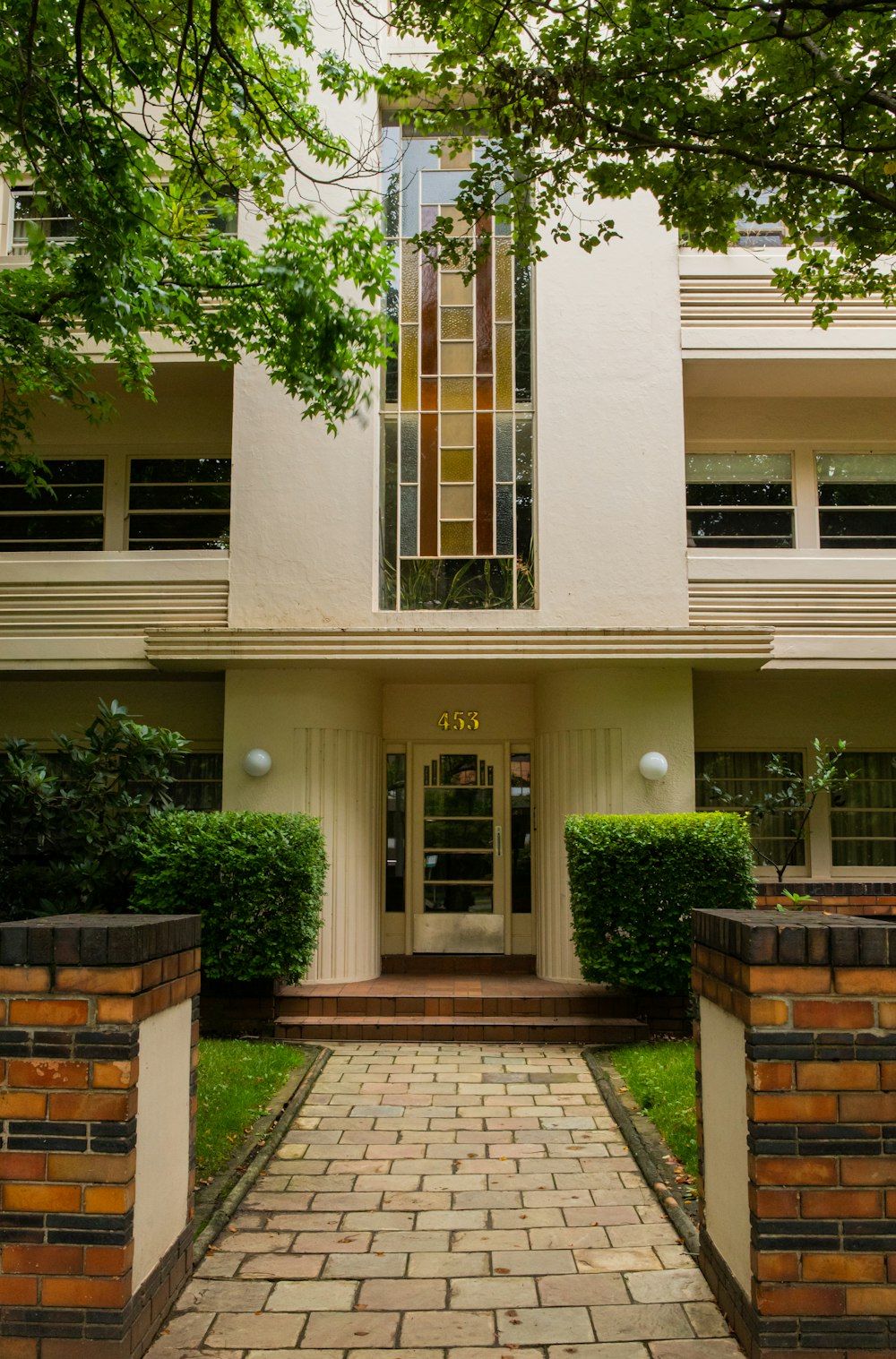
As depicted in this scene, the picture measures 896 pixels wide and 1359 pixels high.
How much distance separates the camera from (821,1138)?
340cm

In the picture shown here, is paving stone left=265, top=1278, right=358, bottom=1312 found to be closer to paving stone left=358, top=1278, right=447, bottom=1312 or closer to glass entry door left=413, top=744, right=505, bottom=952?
paving stone left=358, top=1278, right=447, bottom=1312

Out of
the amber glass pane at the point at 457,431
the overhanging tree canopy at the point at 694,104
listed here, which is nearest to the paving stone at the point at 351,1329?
the overhanging tree canopy at the point at 694,104

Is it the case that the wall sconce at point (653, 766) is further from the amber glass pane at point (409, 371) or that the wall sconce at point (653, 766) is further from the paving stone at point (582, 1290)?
the paving stone at point (582, 1290)

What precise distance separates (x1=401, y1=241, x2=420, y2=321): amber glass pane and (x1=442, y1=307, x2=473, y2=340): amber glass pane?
1.01 feet

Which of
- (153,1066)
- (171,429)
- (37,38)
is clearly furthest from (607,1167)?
(171,429)

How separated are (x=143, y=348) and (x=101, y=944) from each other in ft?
21.4

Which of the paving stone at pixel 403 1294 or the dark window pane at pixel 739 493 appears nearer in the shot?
the paving stone at pixel 403 1294

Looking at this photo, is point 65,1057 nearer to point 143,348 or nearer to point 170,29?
point 143,348

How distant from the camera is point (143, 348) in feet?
28.9

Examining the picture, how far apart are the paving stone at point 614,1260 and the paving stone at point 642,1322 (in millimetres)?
379

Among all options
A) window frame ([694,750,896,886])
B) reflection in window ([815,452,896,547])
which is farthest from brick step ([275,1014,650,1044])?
reflection in window ([815,452,896,547])

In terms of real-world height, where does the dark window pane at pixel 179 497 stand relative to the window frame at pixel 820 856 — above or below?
above

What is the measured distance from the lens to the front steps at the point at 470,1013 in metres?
9.49

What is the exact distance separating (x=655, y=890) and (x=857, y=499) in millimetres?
5594
